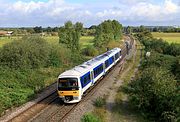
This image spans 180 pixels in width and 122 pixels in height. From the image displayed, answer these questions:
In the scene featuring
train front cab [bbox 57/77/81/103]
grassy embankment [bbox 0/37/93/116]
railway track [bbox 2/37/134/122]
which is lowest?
railway track [bbox 2/37/134/122]

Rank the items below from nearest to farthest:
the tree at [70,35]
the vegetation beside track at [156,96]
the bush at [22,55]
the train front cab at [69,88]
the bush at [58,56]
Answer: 1. the vegetation beside track at [156,96]
2. the train front cab at [69,88]
3. the bush at [22,55]
4. the bush at [58,56]
5. the tree at [70,35]

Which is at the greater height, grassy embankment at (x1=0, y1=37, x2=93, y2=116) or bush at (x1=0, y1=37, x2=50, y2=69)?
bush at (x1=0, y1=37, x2=50, y2=69)

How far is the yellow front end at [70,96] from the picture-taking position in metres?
→ 23.4

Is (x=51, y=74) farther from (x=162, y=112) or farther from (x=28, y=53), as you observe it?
(x=162, y=112)

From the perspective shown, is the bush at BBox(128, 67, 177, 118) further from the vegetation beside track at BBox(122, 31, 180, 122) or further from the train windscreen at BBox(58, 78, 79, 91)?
the train windscreen at BBox(58, 78, 79, 91)

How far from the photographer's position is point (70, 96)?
2364 cm

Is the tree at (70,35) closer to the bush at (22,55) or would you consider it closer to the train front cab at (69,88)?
the bush at (22,55)

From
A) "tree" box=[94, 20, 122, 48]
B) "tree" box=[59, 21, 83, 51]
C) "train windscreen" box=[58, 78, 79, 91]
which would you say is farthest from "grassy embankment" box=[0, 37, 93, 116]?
"tree" box=[94, 20, 122, 48]

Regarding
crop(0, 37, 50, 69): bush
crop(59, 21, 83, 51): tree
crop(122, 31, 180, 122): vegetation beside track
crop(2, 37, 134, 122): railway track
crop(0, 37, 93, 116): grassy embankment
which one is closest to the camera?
crop(122, 31, 180, 122): vegetation beside track

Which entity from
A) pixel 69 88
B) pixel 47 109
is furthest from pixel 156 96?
pixel 47 109

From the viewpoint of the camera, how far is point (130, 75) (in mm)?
39125

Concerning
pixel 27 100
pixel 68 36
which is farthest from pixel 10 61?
pixel 68 36

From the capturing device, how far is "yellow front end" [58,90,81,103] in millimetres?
23438

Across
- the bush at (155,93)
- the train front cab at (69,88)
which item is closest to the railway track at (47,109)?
the train front cab at (69,88)
